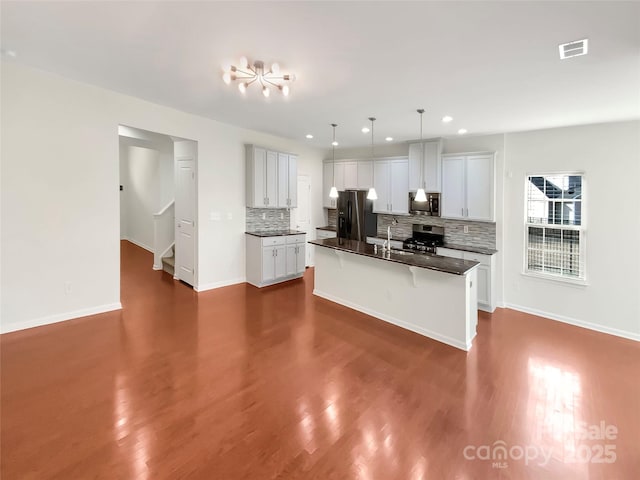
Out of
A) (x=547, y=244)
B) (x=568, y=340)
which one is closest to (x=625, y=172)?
(x=547, y=244)

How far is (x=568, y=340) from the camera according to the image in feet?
12.6

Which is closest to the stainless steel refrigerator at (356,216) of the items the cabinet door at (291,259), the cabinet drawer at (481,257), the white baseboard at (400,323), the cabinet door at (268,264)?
the cabinet door at (291,259)

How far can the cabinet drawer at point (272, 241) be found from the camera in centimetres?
559

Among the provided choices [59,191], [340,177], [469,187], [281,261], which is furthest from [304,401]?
[340,177]

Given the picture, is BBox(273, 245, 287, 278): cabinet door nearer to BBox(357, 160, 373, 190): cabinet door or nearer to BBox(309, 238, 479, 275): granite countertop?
BBox(309, 238, 479, 275): granite countertop

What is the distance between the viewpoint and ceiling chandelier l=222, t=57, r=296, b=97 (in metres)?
2.82

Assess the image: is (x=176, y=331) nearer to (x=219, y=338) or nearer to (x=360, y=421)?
(x=219, y=338)

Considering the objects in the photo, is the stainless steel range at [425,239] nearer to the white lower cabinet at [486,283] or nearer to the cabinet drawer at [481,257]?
the cabinet drawer at [481,257]

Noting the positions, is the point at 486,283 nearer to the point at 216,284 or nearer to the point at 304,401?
the point at 304,401

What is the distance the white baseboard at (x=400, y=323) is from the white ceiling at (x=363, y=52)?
283 cm

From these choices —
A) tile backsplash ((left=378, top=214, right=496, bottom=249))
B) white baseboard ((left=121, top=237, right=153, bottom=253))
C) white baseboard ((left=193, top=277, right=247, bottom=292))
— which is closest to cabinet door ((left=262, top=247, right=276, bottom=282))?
white baseboard ((left=193, top=277, right=247, bottom=292))

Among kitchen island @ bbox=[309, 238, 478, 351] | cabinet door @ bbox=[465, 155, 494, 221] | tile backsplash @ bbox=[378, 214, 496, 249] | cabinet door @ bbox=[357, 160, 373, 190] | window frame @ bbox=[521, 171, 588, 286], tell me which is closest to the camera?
kitchen island @ bbox=[309, 238, 478, 351]

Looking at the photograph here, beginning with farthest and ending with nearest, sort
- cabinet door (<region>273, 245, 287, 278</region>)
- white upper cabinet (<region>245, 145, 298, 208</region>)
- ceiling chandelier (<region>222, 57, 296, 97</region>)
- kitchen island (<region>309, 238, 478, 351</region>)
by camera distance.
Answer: cabinet door (<region>273, 245, 287, 278</region>) < white upper cabinet (<region>245, 145, 298, 208</region>) < kitchen island (<region>309, 238, 478, 351</region>) < ceiling chandelier (<region>222, 57, 296, 97</region>)

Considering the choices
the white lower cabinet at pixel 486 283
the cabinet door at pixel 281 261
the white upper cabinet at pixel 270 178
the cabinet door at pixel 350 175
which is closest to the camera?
the white lower cabinet at pixel 486 283
